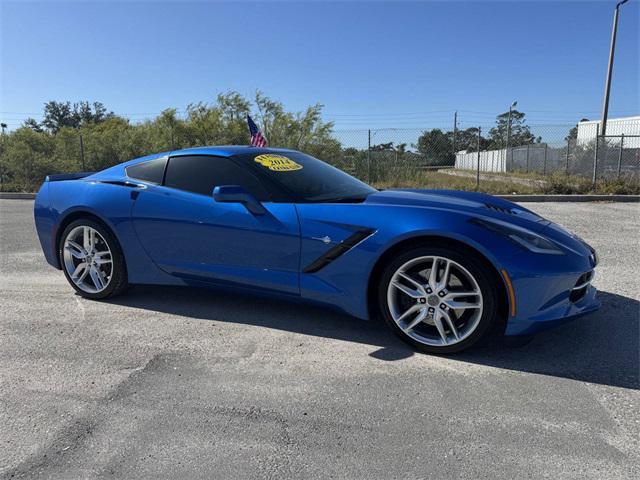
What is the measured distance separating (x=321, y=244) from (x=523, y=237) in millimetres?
1251

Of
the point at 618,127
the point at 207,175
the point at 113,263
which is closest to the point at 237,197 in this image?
the point at 207,175

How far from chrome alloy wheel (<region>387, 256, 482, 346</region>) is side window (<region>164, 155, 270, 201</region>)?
1.17m

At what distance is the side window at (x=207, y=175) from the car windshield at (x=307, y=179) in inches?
5.0

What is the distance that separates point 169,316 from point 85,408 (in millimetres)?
1393

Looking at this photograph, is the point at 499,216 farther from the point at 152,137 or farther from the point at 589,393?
the point at 152,137

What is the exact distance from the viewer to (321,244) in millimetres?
3139

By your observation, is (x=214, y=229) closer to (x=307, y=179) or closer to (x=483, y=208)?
(x=307, y=179)

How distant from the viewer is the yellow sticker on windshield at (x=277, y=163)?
3645mm

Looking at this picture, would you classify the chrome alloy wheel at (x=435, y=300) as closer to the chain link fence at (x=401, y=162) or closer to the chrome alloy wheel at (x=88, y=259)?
the chrome alloy wheel at (x=88, y=259)

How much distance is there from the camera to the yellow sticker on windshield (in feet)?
12.0

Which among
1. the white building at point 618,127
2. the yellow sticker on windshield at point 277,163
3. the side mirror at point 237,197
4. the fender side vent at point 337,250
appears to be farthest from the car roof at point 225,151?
the white building at point 618,127

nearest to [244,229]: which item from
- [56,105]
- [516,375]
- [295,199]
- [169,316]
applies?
[295,199]

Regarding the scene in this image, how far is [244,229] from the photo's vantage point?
11.0 feet

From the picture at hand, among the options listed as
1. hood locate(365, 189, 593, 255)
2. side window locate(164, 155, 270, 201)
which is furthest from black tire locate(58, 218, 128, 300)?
hood locate(365, 189, 593, 255)
